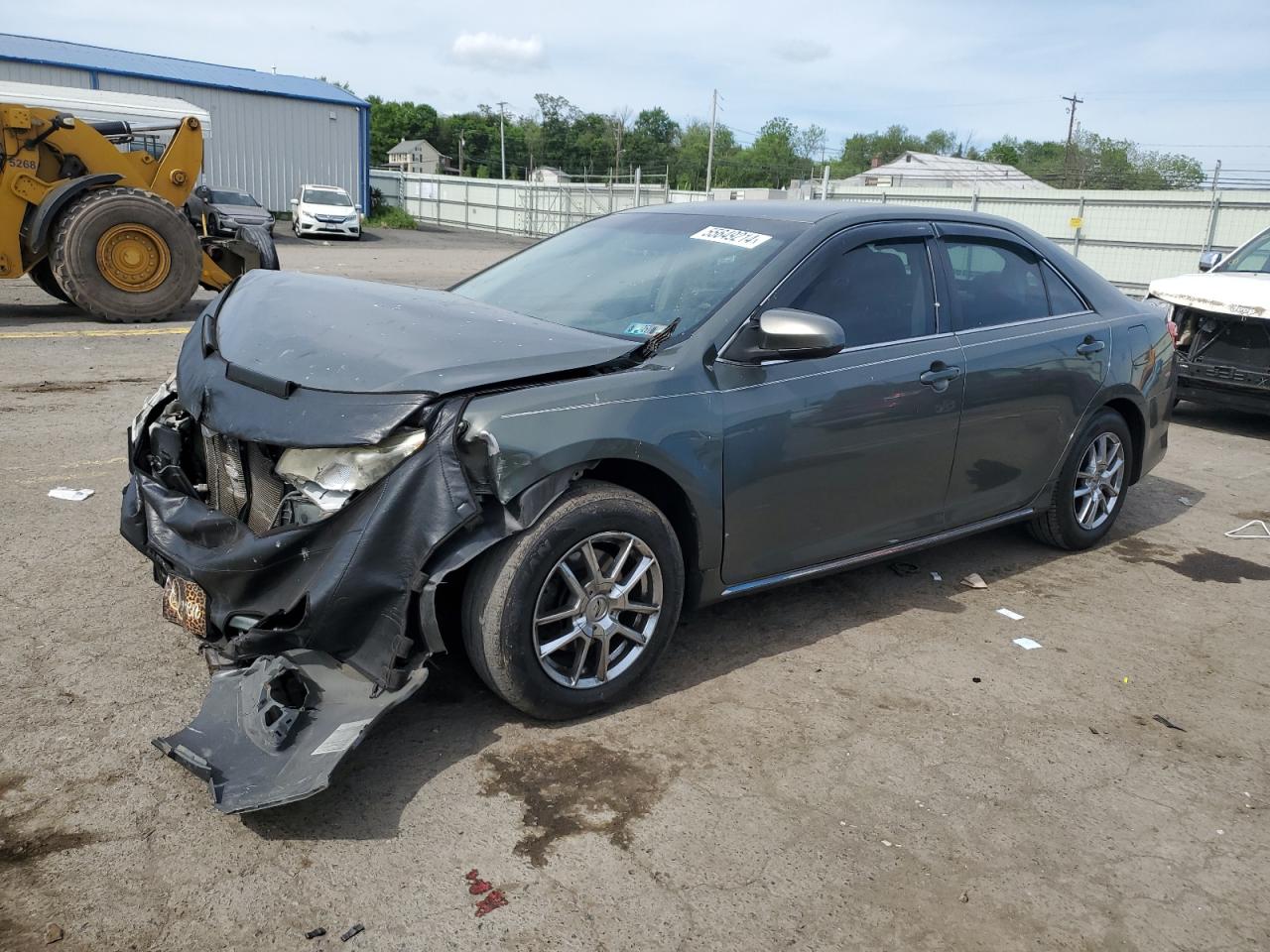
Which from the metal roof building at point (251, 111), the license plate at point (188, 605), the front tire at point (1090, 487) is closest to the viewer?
the license plate at point (188, 605)

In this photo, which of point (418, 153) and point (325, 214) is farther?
point (418, 153)

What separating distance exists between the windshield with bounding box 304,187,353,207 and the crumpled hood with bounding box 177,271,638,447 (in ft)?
98.1

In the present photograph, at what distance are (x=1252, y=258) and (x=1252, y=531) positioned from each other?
426 cm

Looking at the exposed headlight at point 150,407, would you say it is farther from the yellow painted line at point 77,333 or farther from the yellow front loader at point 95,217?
the yellow front loader at point 95,217

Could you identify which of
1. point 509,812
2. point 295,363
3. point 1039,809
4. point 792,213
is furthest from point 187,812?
point 792,213

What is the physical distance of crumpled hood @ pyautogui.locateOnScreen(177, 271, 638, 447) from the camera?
10.4 ft

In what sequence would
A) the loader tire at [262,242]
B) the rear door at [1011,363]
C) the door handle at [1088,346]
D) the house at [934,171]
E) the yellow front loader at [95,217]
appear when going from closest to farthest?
the rear door at [1011,363] < the door handle at [1088,346] < the yellow front loader at [95,217] < the loader tire at [262,242] < the house at [934,171]

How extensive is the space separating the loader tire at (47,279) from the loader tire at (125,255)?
1.99 ft

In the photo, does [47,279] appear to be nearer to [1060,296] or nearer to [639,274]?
[639,274]

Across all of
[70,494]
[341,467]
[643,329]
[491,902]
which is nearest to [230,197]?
[70,494]

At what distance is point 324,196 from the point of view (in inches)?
1266

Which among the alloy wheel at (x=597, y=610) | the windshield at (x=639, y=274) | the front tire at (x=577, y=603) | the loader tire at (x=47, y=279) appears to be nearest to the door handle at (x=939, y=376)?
the windshield at (x=639, y=274)

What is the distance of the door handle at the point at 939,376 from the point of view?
14.3 feet

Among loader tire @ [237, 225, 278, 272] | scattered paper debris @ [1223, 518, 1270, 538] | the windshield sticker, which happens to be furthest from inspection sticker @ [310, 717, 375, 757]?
loader tire @ [237, 225, 278, 272]
